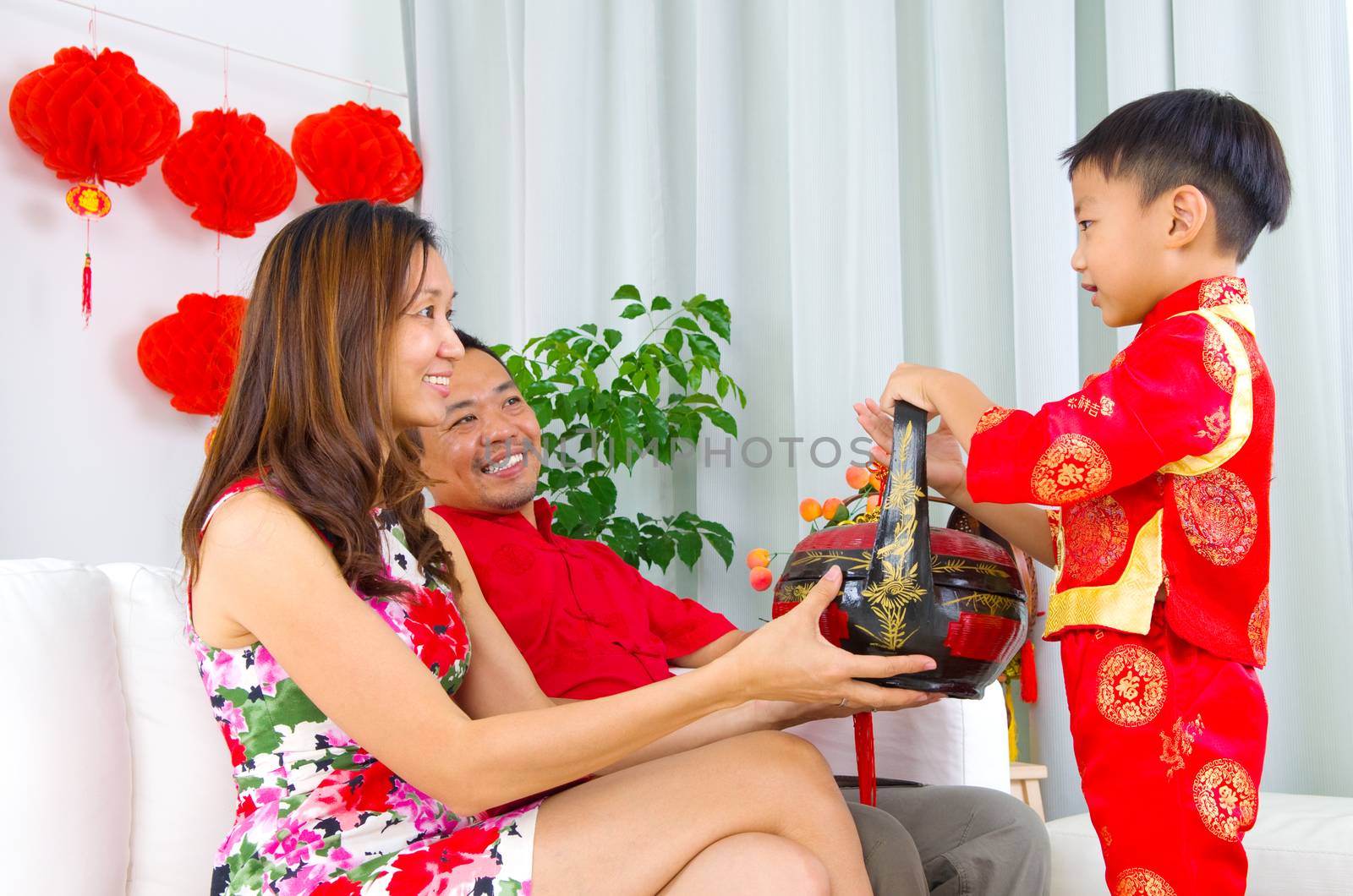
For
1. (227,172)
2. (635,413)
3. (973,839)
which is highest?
(227,172)

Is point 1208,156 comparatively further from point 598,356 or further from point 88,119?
point 88,119

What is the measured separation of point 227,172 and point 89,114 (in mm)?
347

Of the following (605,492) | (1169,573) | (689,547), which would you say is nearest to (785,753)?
(1169,573)

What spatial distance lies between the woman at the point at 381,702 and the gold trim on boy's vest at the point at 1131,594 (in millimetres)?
227

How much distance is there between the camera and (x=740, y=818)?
3.79ft

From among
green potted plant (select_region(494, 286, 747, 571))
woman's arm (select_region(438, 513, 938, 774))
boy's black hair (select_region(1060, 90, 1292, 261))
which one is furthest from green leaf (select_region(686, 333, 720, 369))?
boy's black hair (select_region(1060, 90, 1292, 261))

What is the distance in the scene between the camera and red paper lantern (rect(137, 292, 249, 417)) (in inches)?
112

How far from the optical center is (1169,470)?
4.09 feet

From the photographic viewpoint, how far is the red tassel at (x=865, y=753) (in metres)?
1.38

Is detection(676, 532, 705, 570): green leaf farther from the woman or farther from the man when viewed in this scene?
the woman

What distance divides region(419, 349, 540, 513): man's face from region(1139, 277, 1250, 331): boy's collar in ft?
3.52

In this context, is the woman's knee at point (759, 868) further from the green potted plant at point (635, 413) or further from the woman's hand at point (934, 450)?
the green potted plant at point (635, 413)

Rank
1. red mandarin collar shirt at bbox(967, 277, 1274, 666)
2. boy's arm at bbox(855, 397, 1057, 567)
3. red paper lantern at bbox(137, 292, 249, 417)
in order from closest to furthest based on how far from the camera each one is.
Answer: red mandarin collar shirt at bbox(967, 277, 1274, 666)
boy's arm at bbox(855, 397, 1057, 567)
red paper lantern at bbox(137, 292, 249, 417)

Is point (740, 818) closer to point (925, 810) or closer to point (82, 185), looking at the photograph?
point (925, 810)
